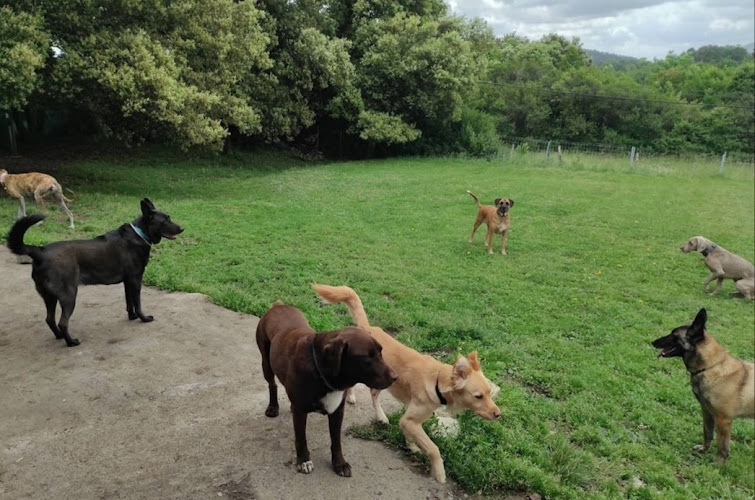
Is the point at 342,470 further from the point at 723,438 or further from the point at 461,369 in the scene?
the point at 723,438

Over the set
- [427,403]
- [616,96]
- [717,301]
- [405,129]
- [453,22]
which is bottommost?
[717,301]

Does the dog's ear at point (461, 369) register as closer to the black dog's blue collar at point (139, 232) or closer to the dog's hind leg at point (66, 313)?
the dog's hind leg at point (66, 313)

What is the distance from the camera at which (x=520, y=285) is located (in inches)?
337

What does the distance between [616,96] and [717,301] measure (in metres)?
43.1

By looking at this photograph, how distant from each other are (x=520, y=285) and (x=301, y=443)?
5868mm

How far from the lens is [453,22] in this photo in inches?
1292

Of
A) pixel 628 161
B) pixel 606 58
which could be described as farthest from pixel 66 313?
pixel 606 58

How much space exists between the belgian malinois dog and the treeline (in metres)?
3.91

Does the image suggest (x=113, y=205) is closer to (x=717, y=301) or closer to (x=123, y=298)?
(x=123, y=298)

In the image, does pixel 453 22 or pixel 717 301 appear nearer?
pixel 717 301

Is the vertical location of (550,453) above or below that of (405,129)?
below

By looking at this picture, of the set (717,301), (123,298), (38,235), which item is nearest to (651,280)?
(717,301)

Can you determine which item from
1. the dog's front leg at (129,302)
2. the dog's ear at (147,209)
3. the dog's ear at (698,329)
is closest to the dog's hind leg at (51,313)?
the dog's front leg at (129,302)

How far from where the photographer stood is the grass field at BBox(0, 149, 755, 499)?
4.15 metres
